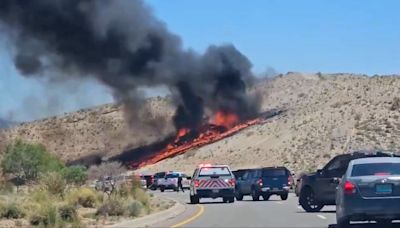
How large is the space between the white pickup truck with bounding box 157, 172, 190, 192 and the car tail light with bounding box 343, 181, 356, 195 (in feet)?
156

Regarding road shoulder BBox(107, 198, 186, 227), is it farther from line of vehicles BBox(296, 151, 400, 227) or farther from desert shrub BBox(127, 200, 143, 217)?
line of vehicles BBox(296, 151, 400, 227)

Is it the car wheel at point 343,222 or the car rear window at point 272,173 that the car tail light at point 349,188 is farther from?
the car rear window at point 272,173

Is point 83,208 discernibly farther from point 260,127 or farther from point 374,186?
point 260,127

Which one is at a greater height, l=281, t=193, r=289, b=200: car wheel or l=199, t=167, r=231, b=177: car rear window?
l=199, t=167, r=231, b=177: car rear window

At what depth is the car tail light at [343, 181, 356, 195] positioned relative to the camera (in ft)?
66.8

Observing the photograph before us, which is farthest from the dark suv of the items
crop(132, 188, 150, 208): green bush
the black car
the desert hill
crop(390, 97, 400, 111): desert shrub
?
crop(390, 97, 400, 111): desert shrub

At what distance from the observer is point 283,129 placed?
10300 cm

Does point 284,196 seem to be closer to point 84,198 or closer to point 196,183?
point 196,183

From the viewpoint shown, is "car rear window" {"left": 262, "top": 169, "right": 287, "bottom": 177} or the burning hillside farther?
the burning hillside

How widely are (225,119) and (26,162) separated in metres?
34.8

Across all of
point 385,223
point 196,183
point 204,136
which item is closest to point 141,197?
point 196,183

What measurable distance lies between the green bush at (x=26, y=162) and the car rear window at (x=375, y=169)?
51652mm

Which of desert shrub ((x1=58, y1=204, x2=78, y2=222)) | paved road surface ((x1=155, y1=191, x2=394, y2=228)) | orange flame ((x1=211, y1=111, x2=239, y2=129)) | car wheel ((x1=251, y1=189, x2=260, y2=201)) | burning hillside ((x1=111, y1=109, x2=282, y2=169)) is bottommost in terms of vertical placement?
paved road surface ((x1=155, y1=191, x2=394, y2=228))

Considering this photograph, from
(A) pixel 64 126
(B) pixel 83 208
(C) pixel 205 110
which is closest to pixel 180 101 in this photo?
(C) pixel 205 110
